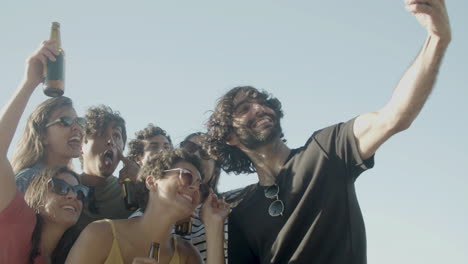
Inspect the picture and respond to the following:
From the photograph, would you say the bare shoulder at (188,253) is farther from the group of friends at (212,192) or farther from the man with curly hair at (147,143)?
the man with curly hair at (147,143)

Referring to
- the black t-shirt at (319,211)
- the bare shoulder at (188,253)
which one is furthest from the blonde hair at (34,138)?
the black t-shirt at (319,211)

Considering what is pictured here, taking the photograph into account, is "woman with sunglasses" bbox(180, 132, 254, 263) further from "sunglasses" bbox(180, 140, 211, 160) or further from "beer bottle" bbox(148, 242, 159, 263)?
"beer bottle" bbox(148, 242, 159, 263)

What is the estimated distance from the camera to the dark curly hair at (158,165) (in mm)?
5699

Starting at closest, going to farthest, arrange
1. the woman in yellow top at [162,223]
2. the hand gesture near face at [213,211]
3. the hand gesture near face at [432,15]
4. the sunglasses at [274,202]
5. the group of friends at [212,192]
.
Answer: the hand gesture near face at [432,15], the group of friends at [212,192], the woman in yellow top at [162,223], the sunglasses at [274,202], the hand gesture near face at [213,211]

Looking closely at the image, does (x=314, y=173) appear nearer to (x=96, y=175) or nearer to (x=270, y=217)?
(x=270, y=217)

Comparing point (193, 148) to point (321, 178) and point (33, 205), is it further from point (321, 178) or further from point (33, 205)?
point (321, 178)

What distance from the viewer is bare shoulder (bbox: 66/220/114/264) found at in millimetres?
4871

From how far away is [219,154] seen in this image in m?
6.75

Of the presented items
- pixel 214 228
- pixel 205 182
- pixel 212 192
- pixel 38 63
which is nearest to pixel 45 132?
pixel 38 63

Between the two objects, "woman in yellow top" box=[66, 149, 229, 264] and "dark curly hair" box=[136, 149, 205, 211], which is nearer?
"woman in yellow top" box=[66, 149, 229, 264]

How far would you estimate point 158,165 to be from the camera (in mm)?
5719

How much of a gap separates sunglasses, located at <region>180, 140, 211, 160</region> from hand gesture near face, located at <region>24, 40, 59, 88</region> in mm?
1857

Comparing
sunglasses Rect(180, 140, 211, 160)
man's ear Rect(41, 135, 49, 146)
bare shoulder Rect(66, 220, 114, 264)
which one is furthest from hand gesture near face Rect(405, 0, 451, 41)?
man's ear Rect(41, 135, 49, 146)

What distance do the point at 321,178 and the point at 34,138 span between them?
331 centimetres
